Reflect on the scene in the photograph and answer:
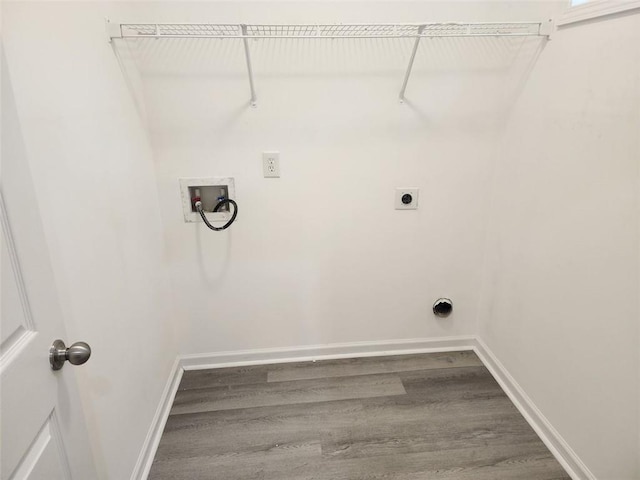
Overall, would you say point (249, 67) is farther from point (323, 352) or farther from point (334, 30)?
point (323, 352)

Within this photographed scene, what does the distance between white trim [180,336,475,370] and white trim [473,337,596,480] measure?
0.67 feet

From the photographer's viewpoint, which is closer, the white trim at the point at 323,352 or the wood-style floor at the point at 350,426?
the wood-style floor at the point at 350,426

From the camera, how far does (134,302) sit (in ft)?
4.64

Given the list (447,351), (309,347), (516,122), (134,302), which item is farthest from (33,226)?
(447,351)

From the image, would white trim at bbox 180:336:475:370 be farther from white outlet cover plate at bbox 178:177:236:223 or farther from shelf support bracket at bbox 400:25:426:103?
shelf support bracket at bbox 400:25:426:103

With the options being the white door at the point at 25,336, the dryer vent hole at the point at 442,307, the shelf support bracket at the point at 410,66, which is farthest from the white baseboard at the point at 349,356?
the shelf support bracket at the point at 410,66

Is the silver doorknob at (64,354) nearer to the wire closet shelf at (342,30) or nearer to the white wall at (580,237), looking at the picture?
the wire closet shelf at (342,30)

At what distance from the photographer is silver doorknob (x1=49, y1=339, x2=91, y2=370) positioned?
73cm

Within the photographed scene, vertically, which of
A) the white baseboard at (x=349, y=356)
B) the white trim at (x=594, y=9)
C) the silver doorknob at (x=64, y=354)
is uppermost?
the white trim at (x=594, y=9)

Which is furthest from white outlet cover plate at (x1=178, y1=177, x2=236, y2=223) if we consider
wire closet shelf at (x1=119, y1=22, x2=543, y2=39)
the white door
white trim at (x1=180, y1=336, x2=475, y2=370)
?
the white door

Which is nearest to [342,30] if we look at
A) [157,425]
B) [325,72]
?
[325,72]

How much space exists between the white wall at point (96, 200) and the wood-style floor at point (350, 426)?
29 centimetres

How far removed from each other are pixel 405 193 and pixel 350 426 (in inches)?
46.2

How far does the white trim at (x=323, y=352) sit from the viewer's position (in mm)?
2043
